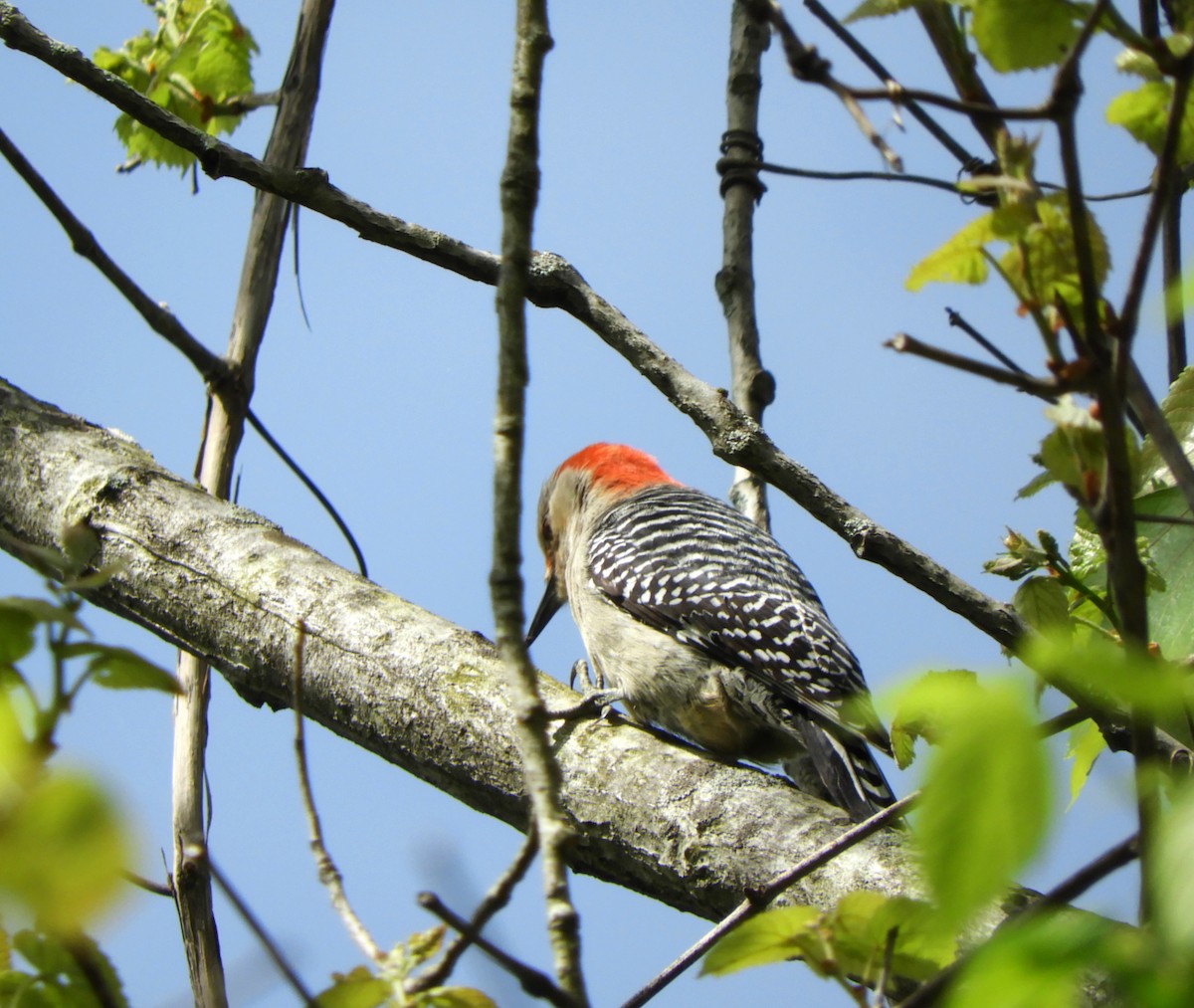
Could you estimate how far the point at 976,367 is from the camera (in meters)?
0.96

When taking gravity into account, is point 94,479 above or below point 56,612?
above

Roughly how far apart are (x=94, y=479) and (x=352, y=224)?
4.00 feet

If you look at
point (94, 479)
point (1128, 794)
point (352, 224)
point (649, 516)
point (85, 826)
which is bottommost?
point (85, 826)

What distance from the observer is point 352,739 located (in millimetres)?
3023

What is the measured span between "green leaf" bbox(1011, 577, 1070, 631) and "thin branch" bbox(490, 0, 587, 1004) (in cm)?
114

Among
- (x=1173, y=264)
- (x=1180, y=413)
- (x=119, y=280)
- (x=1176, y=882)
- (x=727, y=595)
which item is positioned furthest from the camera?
(x=727, y=595)

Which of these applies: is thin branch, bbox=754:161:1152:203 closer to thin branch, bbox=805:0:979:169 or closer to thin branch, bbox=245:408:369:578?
thin branch, bbox=805:0:979:169

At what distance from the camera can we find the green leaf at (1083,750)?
2.39m

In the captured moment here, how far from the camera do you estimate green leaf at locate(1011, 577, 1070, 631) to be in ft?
6.47

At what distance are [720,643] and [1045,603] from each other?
2796 mm

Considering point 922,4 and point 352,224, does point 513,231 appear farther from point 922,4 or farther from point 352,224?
point 352,224

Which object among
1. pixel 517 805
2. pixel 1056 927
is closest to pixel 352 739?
pixel 517 805

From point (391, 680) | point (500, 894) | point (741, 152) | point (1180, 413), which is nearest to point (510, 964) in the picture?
point (500, 894)

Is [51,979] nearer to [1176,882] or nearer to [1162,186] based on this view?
[1176,882]
